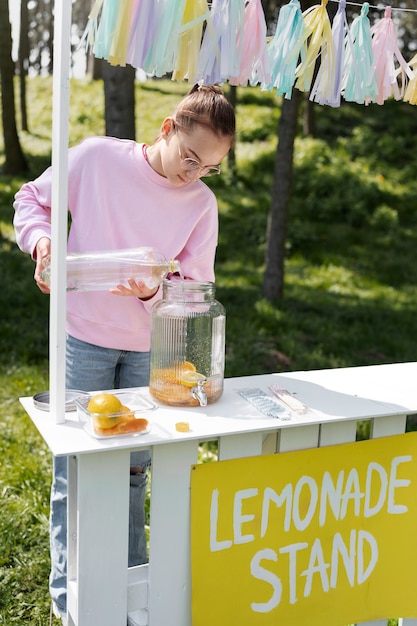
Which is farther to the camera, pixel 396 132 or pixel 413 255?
pixel 396 132

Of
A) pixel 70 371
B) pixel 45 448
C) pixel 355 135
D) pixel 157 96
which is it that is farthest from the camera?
pixel 157 96

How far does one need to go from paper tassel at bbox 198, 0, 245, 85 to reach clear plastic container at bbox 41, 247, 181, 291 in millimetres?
503

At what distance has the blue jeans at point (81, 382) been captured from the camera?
7.02 feet

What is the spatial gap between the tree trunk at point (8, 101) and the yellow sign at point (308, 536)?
7.80 meters

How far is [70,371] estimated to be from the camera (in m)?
2.20

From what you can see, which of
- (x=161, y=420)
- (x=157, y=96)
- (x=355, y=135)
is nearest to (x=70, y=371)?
(x=161, y=420)

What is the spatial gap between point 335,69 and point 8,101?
313 inches

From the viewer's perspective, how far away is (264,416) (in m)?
1.90

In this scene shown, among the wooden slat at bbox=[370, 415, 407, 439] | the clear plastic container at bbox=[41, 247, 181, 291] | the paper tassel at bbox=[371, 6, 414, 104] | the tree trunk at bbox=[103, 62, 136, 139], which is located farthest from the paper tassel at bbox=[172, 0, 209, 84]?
the tree trunk at bbox=[103, 62, 136, 139]

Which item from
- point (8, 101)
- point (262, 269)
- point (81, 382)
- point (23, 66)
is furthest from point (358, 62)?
point (23, 66)

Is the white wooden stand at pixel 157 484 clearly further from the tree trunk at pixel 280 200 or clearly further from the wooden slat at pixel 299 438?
the tree trunk at pixel 280 200

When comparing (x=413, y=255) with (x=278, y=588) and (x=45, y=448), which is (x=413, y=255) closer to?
(x=45, y=448)

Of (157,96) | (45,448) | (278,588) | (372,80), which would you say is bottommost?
(45,448)

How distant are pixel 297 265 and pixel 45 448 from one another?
4.67 metres
